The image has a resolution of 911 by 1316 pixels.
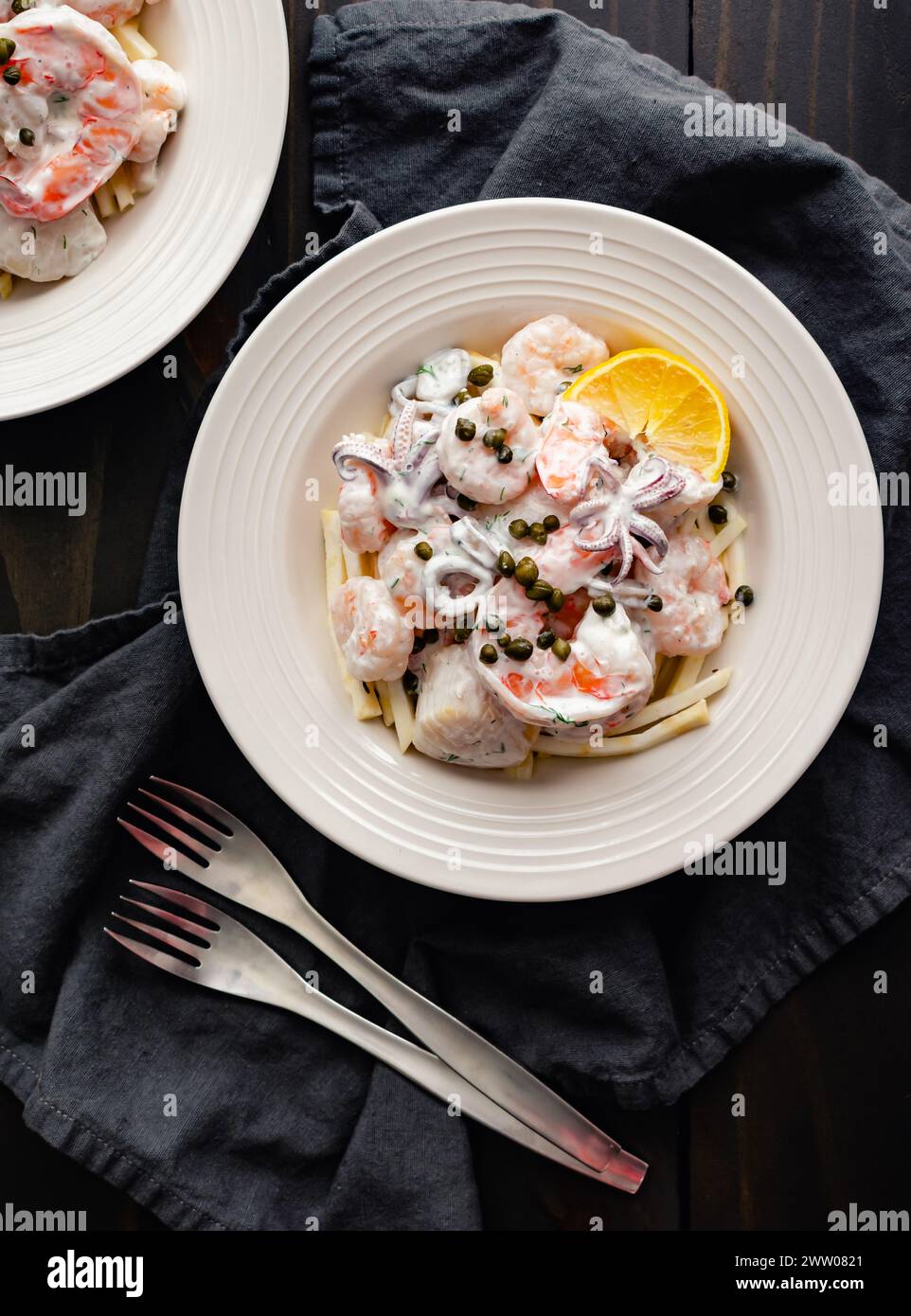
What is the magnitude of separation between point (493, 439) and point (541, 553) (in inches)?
11.2

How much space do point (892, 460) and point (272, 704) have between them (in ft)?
5.91

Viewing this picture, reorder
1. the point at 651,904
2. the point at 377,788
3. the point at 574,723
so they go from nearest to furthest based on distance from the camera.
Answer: the point at 574,723 < the point at 377,788 < the point at 651,904

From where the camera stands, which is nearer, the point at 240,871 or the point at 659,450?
the point at 659,450

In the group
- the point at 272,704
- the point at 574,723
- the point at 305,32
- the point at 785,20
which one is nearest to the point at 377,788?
the point at 272,704

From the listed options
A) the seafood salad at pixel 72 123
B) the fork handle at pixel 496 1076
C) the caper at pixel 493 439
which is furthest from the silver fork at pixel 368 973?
the seafood salad at pixel 72 123

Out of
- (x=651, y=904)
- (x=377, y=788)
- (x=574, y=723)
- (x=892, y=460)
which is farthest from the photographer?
(x=651, y=904)

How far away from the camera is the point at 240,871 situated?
292 centimetres

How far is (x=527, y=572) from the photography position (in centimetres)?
234

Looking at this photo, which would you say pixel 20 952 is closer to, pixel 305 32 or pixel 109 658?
pixel 109 658

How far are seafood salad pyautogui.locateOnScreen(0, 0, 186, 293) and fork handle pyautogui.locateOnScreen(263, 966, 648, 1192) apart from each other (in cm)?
222

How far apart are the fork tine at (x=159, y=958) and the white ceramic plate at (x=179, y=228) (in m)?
1.49

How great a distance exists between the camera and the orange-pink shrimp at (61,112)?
268 centimetres

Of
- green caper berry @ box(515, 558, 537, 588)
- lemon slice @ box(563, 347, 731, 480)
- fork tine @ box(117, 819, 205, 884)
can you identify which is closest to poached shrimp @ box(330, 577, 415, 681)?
green caper berry @ box(515, 558, 537, 588)

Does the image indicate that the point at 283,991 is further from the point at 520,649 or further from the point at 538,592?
the point at 538,592
